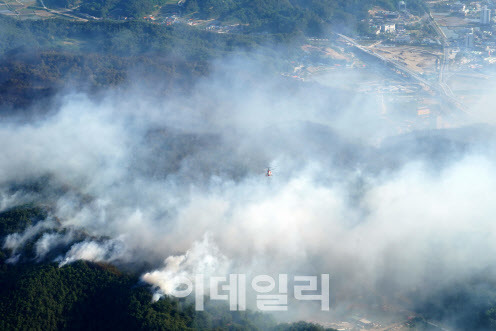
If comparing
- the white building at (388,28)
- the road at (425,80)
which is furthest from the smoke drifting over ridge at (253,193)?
the white building at (388,28)

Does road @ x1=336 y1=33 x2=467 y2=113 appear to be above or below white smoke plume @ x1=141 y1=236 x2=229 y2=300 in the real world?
above

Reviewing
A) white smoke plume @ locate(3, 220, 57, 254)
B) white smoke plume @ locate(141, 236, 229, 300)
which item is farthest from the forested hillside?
white smoke plume @ locate(3, 220, 57, 254)

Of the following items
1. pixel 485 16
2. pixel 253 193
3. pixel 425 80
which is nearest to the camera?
pixel 253 193

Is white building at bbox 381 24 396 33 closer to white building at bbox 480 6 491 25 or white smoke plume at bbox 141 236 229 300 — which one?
white building at bbox 480 6 491 25

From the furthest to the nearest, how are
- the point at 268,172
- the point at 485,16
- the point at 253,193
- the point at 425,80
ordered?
the point at 485,16, the point at 425,80, the point at 253,193, the point at 268,172

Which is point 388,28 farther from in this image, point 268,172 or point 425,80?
point 268,172

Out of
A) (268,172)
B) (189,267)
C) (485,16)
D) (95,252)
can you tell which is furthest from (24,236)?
(485,16)

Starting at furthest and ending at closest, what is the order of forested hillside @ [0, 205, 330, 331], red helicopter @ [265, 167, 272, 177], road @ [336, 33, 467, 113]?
road @ [336, 33, 467, 113], red helicopter @ [265, 167, 272, 177], forested hillside @ [0, 205, 330, 331]

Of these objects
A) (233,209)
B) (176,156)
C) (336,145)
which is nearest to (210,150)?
(176,156)

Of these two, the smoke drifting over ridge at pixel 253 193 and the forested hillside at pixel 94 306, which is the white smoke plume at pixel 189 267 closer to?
the smoke drifting over ridge at pixel 253 193
